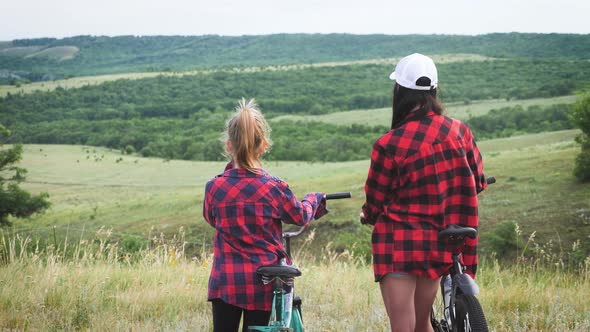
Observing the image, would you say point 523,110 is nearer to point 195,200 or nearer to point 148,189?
point 148,189

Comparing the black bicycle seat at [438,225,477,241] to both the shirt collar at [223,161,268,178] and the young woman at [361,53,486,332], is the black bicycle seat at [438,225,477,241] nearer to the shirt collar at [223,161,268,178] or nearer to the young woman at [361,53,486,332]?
the young woman at [361,53,486,332]

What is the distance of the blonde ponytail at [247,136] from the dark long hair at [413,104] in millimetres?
754

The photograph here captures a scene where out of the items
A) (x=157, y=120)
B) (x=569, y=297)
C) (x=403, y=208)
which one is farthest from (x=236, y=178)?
(x=157, y=120)

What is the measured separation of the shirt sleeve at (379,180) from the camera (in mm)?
3275

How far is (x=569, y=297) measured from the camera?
594 centimetres

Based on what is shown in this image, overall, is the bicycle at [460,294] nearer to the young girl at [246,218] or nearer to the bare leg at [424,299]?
the bare leg at [424,299]

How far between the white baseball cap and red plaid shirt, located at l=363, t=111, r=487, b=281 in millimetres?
177

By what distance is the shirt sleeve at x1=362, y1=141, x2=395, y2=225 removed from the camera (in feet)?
10.7

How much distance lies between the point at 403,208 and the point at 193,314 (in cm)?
334

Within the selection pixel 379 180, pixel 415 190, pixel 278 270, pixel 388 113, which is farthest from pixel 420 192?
pixel 388 113

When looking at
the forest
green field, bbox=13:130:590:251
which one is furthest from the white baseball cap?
the forest

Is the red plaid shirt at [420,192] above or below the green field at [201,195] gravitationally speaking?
above

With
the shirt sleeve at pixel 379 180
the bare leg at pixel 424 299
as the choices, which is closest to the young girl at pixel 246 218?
the shirt sleeve at pixel 379 180

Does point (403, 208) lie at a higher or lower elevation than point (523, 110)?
higher
